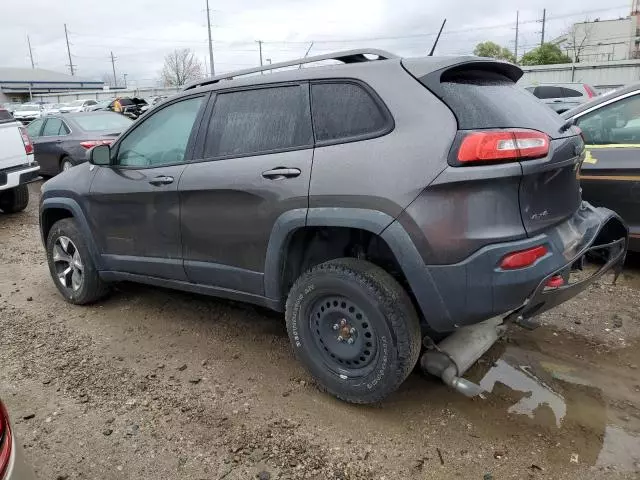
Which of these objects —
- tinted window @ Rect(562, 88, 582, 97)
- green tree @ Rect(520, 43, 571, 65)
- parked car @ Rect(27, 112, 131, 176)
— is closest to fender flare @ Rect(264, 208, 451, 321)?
parked car @ Rect(27, 112, 131, 176)

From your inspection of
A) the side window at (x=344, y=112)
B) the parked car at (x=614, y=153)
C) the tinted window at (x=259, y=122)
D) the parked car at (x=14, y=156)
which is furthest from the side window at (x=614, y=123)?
the parked car at (x=14, y=156)

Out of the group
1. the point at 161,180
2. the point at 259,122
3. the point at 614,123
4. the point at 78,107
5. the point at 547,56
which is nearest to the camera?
the point at 259,122

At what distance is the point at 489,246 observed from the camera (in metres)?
2.52

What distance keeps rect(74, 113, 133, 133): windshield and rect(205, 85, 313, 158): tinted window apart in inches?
320

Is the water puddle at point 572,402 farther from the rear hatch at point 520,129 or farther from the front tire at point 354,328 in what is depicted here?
the rear hatch at point 520,129

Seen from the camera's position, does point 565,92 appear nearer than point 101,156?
No

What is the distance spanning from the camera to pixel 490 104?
2750mm

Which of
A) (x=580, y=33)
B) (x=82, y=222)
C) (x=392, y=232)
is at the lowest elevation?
(x=82, y=222)

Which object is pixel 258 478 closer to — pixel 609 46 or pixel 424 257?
pixel 424 257

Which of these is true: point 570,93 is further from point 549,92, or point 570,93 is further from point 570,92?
point 549,92

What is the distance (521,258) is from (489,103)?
0.81 metres

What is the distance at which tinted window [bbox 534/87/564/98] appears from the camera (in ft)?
55.8

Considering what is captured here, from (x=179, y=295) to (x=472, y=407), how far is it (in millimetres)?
2788


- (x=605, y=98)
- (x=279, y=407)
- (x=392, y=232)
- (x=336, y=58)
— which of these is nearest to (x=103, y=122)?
(x=336, y=58)
